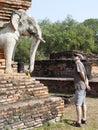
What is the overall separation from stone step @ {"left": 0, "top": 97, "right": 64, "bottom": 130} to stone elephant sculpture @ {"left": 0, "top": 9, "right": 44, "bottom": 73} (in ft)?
2.64

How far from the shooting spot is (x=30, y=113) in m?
5.26

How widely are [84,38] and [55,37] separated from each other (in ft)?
14.3

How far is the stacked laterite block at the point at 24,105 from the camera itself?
4.94m

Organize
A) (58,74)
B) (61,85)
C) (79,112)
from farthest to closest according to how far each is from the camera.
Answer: (58,74) < (61,85) < (79,112)

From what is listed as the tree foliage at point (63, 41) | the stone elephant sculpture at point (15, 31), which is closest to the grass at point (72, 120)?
the stone elephant sculpture at point (15, 31)

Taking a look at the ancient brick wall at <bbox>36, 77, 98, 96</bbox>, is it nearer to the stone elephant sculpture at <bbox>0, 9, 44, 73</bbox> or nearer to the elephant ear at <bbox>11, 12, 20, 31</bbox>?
the stone elephant sculpture at <bbox>0, 9, 44, 73</bbox>

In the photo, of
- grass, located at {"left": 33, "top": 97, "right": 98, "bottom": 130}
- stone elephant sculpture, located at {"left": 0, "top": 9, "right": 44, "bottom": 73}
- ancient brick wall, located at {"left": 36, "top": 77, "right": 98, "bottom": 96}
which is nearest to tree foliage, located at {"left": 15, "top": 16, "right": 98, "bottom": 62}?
ancient brick wall, located at {"left": 36, "top": 77, "right": 98, "bottom": 96}

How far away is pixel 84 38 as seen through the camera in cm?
4762

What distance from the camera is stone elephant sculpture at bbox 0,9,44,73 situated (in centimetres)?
565

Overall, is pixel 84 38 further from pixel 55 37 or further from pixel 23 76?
pixel 23 76

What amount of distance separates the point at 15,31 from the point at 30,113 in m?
1.51

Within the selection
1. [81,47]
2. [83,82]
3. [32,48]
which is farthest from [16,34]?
[81,47]

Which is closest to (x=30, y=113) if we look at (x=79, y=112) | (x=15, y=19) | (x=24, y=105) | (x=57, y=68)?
(x=24, y=105)

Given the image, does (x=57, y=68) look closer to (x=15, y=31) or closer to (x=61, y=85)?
(x=61, y=85)
